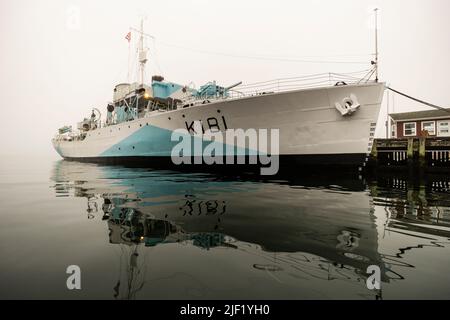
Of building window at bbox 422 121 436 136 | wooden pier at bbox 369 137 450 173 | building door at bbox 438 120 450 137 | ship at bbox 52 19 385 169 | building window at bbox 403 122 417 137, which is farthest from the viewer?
building window at bbox 403 122 417 137

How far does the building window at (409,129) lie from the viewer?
28.6m

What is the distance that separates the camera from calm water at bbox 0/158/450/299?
6.83ft

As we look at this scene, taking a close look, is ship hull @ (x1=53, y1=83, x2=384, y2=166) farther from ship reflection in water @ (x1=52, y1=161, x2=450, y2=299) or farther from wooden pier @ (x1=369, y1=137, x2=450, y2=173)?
wooden pier @ (x1=369, y1=137, x2=450, y2=173)

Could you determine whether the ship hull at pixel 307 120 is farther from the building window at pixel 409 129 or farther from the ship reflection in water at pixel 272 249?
the building window at pixel 409 129

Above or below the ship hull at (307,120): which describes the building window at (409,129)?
above

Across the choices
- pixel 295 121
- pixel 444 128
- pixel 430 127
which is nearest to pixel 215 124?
pixel 295 121

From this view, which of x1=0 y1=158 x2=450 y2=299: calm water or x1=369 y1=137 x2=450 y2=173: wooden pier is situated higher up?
x1=369 y1=137 x2=450 y2=173: wooden pier

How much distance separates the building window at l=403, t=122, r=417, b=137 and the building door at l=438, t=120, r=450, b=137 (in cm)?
227

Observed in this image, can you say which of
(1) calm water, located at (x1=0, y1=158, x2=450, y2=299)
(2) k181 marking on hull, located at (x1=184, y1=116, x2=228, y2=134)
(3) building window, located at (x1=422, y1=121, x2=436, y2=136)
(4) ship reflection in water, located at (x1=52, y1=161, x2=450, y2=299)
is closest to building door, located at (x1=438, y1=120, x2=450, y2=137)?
(3) building window, located at (x1=422, y1=121, x2=436, y2=136)

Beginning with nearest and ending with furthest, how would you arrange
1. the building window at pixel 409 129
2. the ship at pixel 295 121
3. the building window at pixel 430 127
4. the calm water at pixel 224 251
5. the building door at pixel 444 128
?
the calm water at pixel 224 251
the ship at pixel 295 121
the building door at pixel 444 128
the building window at pixel 430 127
the building window at pixel 409 129

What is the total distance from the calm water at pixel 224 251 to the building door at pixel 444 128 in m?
29.6

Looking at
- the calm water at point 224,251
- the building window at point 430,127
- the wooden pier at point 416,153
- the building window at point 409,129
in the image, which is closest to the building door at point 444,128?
the building window at point 430,127

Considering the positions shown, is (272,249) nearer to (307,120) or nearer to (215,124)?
(307,120)
